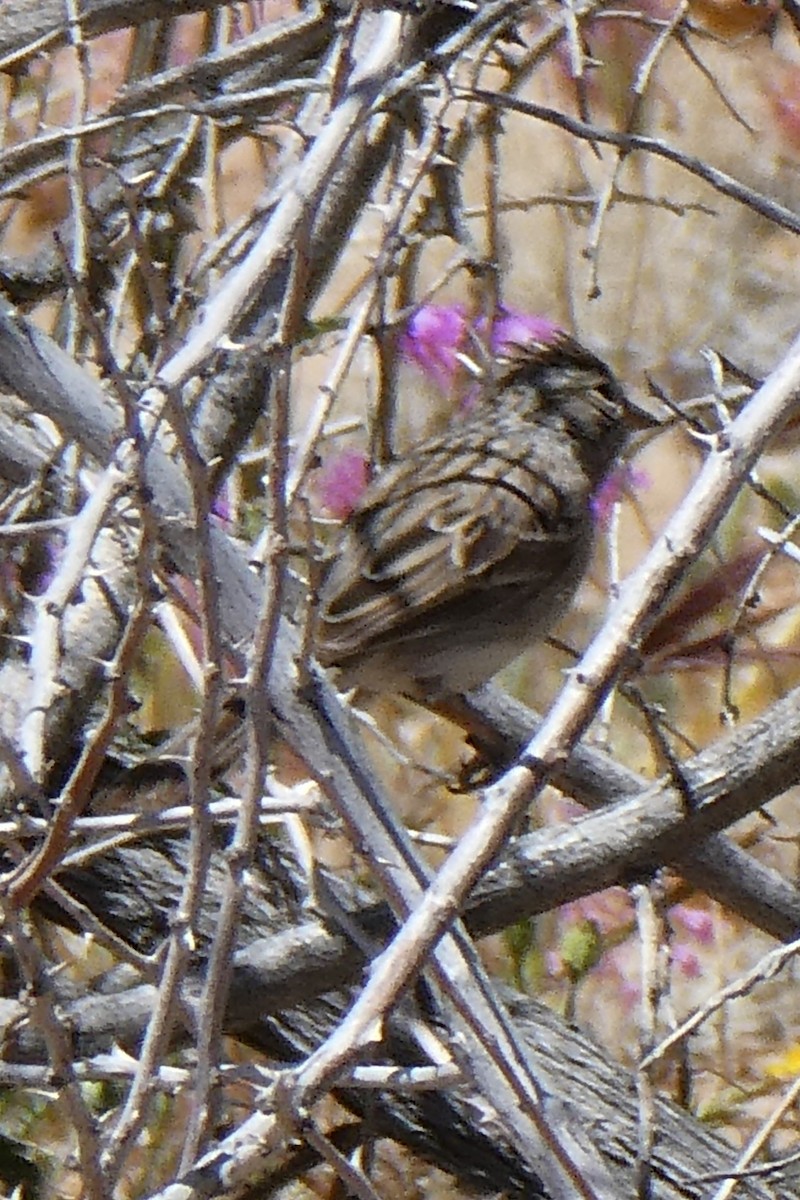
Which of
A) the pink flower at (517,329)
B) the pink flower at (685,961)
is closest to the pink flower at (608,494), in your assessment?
the pink flower at (517,329)

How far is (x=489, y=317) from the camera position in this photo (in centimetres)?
303

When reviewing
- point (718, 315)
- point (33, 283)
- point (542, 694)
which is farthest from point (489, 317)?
point (718, 315)

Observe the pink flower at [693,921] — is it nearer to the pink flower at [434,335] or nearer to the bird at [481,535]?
the bird at [481,535]

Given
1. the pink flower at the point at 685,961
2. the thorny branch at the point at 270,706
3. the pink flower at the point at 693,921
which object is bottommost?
the pink flower at the point at 685,961

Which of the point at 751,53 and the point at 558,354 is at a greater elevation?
the point at 751,53

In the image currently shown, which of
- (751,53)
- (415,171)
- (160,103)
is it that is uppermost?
(751,53)

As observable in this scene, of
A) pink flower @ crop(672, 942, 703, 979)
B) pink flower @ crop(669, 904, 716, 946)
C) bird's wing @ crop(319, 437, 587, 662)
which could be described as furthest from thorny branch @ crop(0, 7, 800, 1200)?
pink flower @ crop(672, 942, 703, 979)

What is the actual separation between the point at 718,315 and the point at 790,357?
5.25 metres

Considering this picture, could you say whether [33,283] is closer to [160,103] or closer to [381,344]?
[160,103]

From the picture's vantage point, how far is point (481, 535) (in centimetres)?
361

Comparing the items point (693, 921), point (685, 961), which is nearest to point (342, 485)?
point (693, 921)

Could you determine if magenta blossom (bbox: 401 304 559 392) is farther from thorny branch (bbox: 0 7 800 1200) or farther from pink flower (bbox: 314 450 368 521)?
pink flower (bbox: 314 450 368 521)

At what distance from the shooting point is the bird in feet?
11.3

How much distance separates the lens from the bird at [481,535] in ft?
11.3
